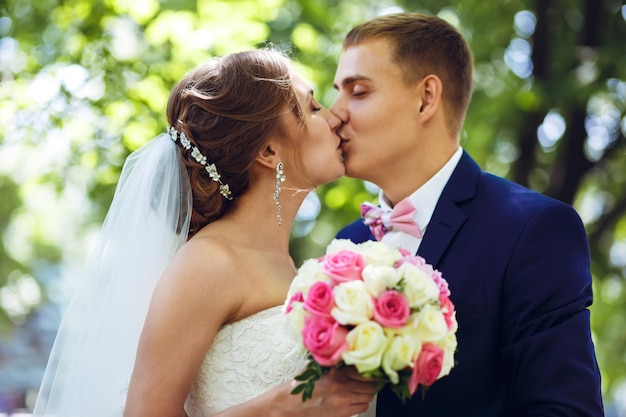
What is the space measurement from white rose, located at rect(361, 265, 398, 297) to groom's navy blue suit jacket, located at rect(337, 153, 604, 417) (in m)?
0.90

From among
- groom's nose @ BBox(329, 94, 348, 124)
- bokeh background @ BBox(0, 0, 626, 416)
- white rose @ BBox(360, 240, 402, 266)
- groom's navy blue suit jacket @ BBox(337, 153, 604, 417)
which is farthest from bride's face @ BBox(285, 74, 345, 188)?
bokeh background @ BBox(0, 0, 626, 416)

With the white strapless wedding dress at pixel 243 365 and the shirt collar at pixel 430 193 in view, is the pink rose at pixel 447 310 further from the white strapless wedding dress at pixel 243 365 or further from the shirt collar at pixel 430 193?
the shirt collar at pixel 430 193

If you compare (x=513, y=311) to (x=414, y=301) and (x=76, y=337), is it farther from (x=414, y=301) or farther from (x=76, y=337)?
(x=76, y=337)

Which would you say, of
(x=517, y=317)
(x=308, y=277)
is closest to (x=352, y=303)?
(x=308, y=277)

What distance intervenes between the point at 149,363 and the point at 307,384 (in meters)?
0.69

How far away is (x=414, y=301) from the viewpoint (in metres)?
2.67

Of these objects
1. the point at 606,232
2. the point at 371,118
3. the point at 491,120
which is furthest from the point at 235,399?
the point at 606,232

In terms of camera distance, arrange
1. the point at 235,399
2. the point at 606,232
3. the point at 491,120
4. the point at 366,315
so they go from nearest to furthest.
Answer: the point at 366,315
the point at 235,399
the point at 491,120
the point at 606,232

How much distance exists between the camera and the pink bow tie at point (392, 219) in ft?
12.7

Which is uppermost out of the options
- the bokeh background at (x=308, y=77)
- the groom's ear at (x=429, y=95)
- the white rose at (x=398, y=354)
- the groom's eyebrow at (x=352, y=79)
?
the groom's eyebrow at (x=352, y=79)

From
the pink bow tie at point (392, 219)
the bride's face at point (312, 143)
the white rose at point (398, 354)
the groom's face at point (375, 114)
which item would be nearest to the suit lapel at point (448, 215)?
the pink bow tie at point (392, 219)

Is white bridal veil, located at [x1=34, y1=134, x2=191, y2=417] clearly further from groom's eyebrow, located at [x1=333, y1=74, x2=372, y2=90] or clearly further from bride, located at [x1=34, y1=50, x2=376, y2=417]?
groom's eyebrow, located at [x1=333, y1=74, x2=372, y2=90]

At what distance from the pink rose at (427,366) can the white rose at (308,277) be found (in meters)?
0.40

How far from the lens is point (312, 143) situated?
3.71 m
